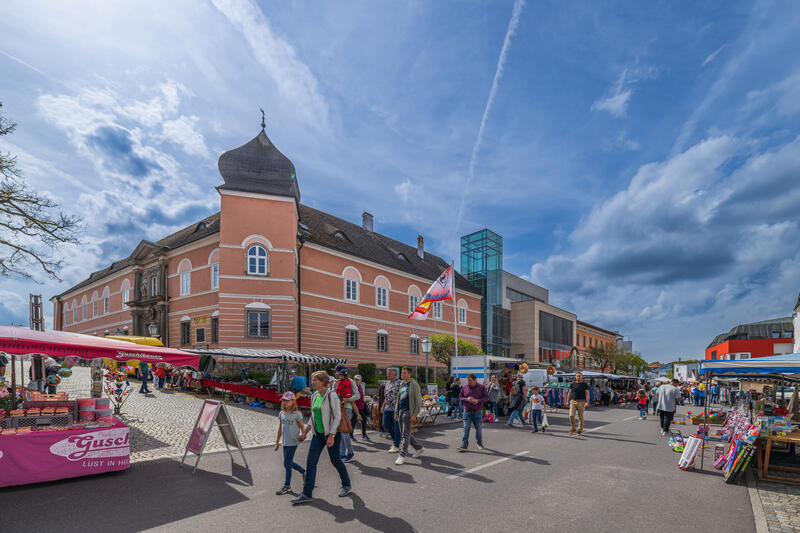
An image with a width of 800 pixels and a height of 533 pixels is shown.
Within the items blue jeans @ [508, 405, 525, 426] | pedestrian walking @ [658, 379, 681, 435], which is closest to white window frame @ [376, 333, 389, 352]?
blue jeans @ [508, 405, 525, 426]

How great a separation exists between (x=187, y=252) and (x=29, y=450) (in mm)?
24432

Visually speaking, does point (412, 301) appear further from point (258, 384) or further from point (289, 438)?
point (289, 438)

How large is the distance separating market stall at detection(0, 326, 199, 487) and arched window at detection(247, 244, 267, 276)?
16623 millimetres

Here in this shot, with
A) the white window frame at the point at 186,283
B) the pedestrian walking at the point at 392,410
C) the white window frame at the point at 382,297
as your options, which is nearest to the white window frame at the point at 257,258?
the white window frame at the point at 186,283

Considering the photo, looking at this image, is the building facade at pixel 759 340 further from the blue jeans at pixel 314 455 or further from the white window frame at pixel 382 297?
the blue jeans at pixel 314 455

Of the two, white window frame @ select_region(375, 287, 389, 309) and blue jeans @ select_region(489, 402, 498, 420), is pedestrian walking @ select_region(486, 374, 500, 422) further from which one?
white window frame @ select_region(375, 287, 389, 309)

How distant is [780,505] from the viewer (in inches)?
249

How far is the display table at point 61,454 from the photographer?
6824mm

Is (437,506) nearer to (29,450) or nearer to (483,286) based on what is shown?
(29,450)

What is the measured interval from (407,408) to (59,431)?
242 inches

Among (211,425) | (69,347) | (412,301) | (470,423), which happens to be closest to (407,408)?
(470,423)

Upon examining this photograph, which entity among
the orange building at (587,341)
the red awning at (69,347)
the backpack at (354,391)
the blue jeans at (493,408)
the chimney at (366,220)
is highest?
the chimney at (366,220)

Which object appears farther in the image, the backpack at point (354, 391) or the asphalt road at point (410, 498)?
the backpack at point (354, 391)

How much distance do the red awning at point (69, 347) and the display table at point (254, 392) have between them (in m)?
5.97
